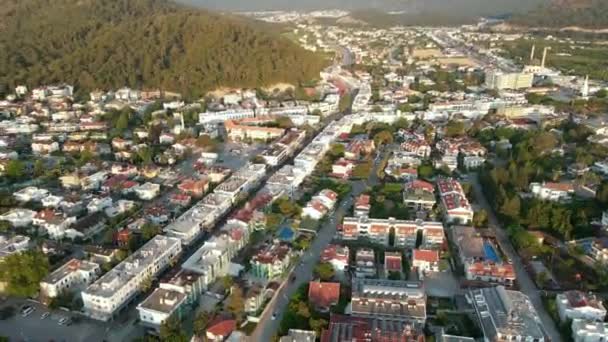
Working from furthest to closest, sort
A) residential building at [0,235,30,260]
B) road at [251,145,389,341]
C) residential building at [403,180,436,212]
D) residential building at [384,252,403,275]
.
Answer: residential building at [403,180,436,212]
residential building at [0,235,30,260]
residential building at [384,252,403,275]
road at [251,145,389,341]

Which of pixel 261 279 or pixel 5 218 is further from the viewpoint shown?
pixel 5 218

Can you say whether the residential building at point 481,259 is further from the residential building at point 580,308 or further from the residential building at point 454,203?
the residential building at point 580,308

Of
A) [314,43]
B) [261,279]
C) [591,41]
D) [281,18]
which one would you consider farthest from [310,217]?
[281,18]

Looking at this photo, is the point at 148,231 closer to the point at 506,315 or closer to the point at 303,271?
the point at 303,271

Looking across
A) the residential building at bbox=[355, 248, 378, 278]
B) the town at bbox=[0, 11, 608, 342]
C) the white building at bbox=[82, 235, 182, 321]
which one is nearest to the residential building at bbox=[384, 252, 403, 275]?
the town at bbox=[0, 11, 608, 342]

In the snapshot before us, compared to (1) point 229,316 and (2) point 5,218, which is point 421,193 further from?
(2) point 5,218

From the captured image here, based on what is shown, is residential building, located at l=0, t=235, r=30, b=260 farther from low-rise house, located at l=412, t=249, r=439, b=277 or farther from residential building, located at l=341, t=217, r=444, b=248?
low-rise house, located at l=412, t=249, r=439, b=277
